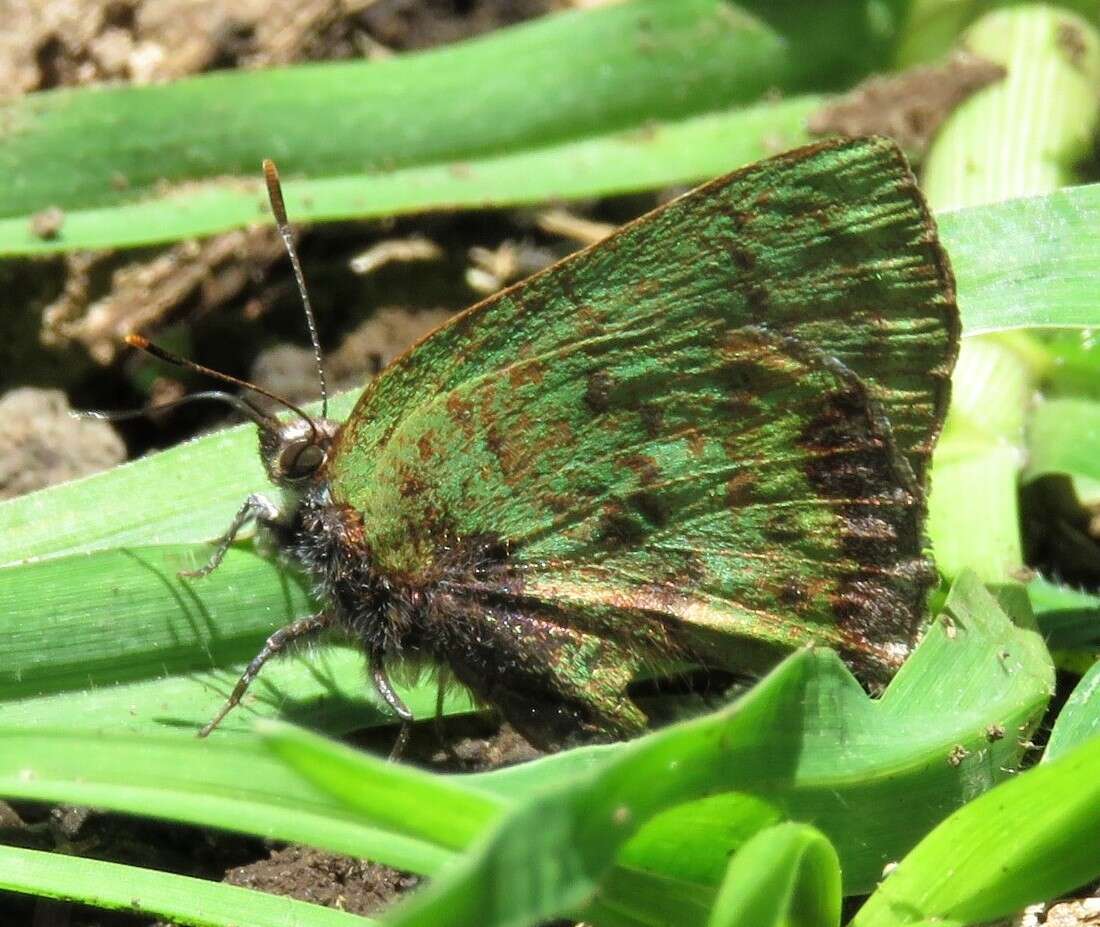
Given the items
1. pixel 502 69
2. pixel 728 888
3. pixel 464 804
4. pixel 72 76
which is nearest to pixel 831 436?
pixel 728 888

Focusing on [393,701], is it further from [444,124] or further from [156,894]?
[444,124]

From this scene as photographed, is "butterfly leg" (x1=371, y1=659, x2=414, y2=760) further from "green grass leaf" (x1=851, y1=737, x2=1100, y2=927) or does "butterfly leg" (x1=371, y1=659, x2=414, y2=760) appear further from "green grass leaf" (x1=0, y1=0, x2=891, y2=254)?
"green grass leaf" (x1=0, y1=0, x2=891, y2=254)

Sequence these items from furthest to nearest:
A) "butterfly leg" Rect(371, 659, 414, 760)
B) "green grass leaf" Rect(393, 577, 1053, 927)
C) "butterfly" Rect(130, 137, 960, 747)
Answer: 1. "butterfly leg" Rect(371, 659, 414, 760)
2. "butterfly" Rect(130, 137, 960, 747)
3. "green grass leaf" Rect(393, 577, 1053, 927)

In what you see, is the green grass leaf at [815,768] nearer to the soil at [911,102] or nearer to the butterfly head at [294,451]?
the butterfly head at [294,451]

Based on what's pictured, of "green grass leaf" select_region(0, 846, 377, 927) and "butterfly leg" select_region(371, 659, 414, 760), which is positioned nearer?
"green grass leaf" select_region(0, 846, 377, 927)

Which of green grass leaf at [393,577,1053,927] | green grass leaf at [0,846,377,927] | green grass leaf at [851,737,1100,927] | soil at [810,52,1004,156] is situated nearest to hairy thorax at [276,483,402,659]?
green grass leaf at [0,846,377,927]

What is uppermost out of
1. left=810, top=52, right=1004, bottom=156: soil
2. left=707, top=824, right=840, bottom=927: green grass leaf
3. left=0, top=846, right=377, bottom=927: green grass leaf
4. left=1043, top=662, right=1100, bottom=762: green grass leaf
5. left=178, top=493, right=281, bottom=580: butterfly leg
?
left=810, top=52, right=1004, bottom=156: soil

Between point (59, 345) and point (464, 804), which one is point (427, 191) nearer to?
point (59, 345)
